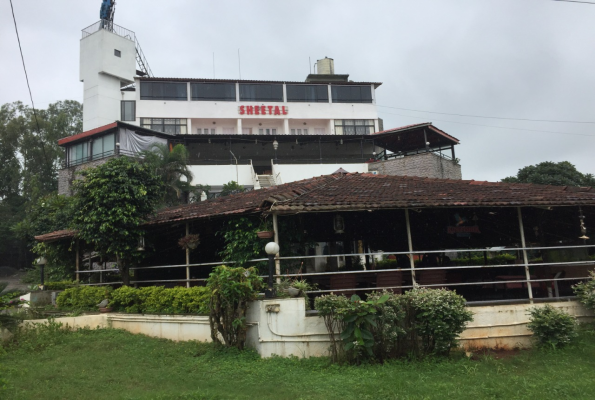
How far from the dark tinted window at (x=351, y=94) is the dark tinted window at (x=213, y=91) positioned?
8.57 meters

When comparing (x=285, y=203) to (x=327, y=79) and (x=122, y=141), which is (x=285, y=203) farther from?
(x=327, y=79)

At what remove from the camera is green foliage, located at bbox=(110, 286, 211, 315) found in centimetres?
1015

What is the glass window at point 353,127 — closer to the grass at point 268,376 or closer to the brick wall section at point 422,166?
the brick wall section at point 422,166

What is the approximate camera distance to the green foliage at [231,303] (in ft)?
27.8

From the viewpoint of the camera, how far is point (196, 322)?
993 cm

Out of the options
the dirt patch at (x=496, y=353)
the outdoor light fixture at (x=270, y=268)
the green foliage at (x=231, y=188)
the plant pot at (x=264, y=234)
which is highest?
the green foliage at (x=231, y=188)

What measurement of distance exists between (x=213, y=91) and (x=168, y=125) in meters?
4.56

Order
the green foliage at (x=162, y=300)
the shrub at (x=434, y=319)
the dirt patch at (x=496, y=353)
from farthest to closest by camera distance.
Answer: the green foliage at (x=162, y=300) < the dirt patch at (x=496, y=353) < the shrub at (x=434, y=319)

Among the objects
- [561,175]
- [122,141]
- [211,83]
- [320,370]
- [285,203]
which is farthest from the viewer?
[211,83]

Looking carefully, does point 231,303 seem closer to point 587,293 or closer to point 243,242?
point 243,242

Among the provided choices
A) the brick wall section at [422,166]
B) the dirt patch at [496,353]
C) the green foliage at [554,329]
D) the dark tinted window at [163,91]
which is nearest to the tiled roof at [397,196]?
the green foliage at [554,329]

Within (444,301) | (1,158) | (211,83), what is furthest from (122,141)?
(444,301)

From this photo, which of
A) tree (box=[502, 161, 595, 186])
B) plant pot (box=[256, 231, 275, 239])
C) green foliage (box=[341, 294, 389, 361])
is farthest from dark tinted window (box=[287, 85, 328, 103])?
green foliage (box=[341, 294, 389, 361])

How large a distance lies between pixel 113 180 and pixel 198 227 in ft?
8.63
